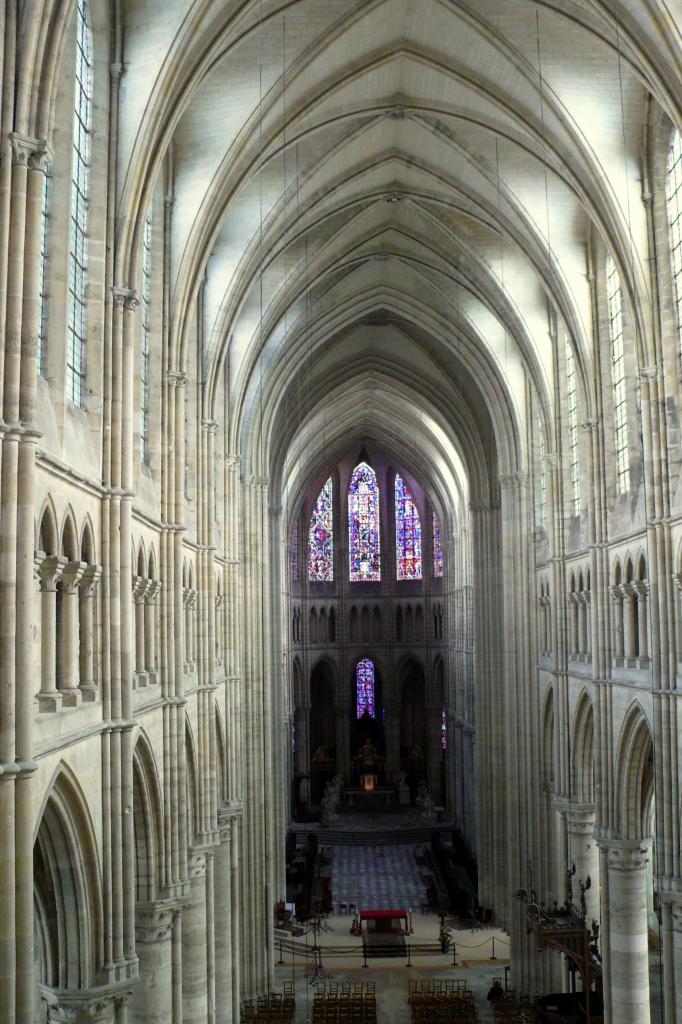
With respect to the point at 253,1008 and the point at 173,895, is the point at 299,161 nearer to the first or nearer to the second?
the point at 173,895

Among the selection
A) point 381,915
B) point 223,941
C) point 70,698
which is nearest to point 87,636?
point 70,698

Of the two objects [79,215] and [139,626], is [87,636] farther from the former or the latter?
[79,215]

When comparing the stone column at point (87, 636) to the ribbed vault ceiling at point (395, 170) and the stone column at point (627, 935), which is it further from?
the stone column at point (627, 935)

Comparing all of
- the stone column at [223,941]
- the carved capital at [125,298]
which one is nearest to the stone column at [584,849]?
the stone column at [223,941]

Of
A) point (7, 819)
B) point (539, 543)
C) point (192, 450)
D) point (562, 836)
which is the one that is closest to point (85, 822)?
point (7, 819)

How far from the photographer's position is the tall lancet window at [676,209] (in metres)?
22.4

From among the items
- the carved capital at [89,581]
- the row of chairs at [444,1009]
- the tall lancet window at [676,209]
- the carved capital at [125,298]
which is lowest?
the row of chairs at [444,1009]

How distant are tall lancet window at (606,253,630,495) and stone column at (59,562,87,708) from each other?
49.7ft

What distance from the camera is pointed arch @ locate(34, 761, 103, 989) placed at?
50.6ft

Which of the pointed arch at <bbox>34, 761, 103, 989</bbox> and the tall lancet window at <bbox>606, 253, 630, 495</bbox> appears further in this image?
the tall lancet window at <bbox>606, 253, 630, 495</bbox>

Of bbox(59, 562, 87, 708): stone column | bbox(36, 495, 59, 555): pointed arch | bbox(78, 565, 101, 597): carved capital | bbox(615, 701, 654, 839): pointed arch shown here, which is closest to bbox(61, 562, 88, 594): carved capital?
bbox(59, 562, 87, 708): stone column

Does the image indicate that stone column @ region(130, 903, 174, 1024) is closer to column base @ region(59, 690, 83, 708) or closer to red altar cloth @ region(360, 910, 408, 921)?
column base @ region(59, 690, 83, 708)

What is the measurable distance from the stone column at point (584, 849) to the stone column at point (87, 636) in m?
19.4

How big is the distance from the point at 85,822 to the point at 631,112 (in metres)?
18.1
